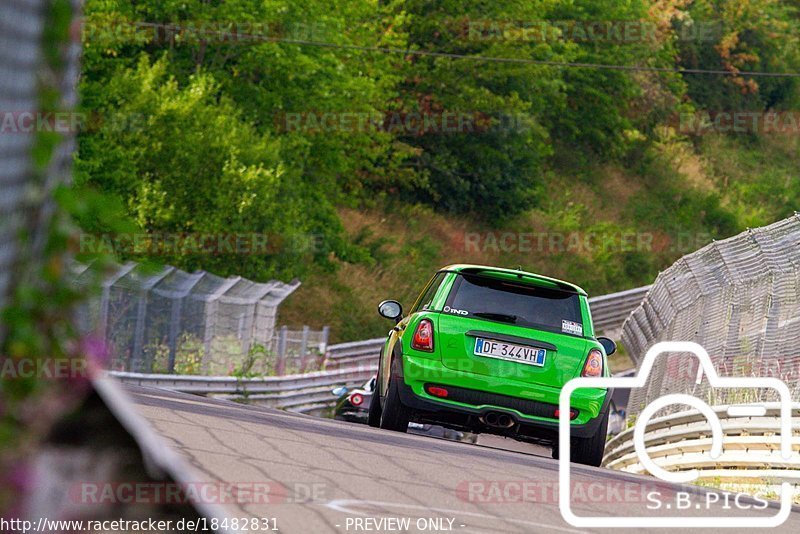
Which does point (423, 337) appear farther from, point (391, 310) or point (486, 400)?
point (391, 310)

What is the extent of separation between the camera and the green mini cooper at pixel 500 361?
41.0 feet

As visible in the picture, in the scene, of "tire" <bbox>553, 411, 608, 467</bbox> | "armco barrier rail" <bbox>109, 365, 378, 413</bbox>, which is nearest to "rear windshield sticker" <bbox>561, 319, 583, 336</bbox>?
"tire" <bbox>553, 411, 608, 467</bbox>

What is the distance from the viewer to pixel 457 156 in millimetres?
54219

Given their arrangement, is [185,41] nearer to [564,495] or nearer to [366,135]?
[366,135]

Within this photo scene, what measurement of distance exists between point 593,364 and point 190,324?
12.2 meters

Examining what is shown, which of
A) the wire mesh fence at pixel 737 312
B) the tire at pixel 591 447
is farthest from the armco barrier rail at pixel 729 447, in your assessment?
the tire at pixel 591 447

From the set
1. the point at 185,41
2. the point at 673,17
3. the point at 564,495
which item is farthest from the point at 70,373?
the point at 673,17

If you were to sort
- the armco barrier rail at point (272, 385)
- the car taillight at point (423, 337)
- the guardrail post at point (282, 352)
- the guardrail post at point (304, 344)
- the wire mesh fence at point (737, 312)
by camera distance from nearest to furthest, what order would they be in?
1. the car taillight at point (423, 337)
2. the wire mesh fence at point (737, 312)
3. the armco barrier rail at point (272, 385)
4. the guardrail post at point (282, 352)
5. the guardrail post at point (304, 344)

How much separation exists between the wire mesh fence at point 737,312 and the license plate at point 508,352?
10.1ft

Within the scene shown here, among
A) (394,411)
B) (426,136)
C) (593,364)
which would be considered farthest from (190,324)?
(426,136)

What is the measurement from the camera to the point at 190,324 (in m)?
23.9

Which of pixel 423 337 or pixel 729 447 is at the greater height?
pixel 423 337

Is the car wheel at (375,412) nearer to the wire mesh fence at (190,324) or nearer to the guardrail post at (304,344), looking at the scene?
the wire mesh fence at (190,324)

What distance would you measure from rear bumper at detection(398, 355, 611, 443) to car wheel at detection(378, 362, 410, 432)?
0.15 m
